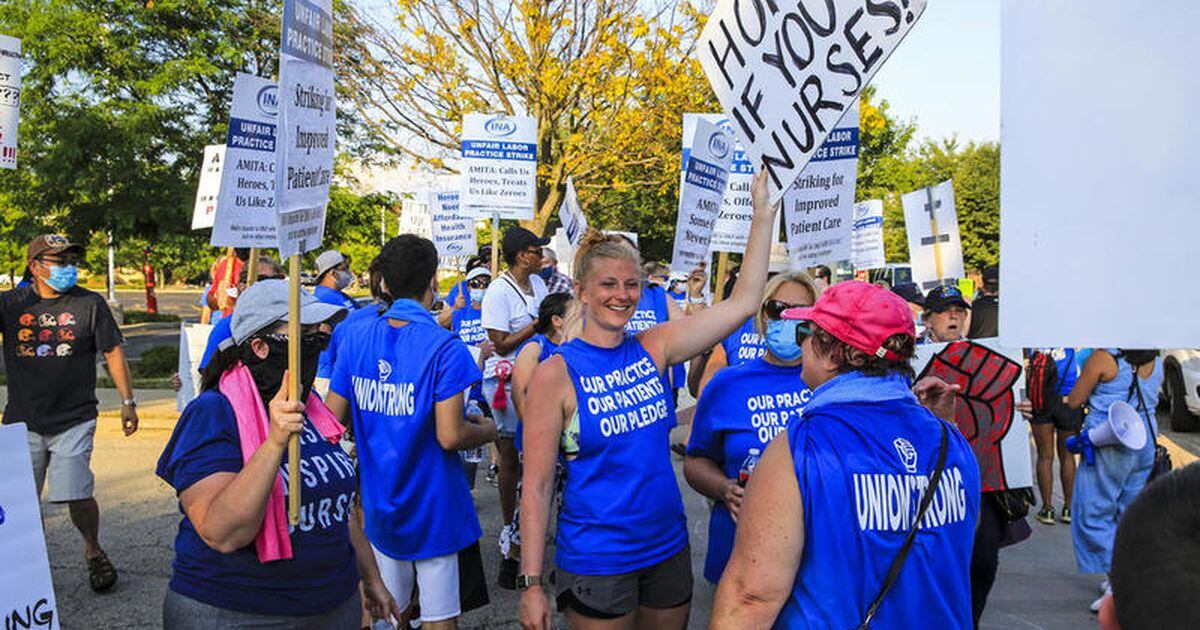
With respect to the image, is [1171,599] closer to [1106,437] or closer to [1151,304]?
[1151,304]

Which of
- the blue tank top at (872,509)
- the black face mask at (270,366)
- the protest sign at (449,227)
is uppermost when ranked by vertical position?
the protest sign at (449,227)

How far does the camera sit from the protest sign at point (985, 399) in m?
4.17

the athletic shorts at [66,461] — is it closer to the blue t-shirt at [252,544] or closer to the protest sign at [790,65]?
the blue t-shirt at [252,544]

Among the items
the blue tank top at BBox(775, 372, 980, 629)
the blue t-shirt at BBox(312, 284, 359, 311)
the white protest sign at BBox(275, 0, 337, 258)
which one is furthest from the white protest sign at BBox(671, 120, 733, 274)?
the blue tank top at BBox(775, 372, 980, 629)

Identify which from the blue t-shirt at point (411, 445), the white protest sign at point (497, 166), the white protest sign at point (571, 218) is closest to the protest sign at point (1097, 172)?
the blue t-shirt at point (411, 445)

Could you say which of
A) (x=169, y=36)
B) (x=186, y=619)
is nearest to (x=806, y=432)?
(x=186, y=619)

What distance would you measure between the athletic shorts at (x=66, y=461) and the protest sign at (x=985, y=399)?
4903mm

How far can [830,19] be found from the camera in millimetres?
3533

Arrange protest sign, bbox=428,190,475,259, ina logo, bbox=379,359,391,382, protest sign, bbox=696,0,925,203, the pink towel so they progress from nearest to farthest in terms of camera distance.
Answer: the pink towel
protest sign, bbox=696,0,925,203
ina logo, bbox=379,359,391,382
protest sign, bbox=428,190,475,259

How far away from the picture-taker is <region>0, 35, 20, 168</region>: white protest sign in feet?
22.5

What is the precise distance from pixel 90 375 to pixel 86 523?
914 millimetres

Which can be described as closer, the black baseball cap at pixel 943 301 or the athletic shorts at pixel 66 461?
the black baseball cap at pixel 943 301

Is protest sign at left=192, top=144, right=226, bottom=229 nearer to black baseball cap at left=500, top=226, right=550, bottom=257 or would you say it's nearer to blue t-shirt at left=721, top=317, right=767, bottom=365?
black baseball cap at left=500, top=226, right=550, bottom=257

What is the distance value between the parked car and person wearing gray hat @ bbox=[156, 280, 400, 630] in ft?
38.9
